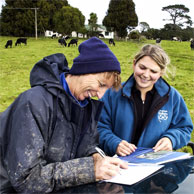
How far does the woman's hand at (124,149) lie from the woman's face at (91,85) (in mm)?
484

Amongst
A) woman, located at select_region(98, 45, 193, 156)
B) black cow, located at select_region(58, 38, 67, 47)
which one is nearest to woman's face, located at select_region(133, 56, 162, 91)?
woman, located at select_region(98, 45, 193, 156)

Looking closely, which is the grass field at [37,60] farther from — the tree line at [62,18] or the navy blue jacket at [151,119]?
the navy blue jacket at [151,119]

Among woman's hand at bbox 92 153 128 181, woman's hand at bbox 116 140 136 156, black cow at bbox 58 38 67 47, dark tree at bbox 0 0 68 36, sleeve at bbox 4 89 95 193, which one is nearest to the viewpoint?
sleeve at bbox 4 89 95 193

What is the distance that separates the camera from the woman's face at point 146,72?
6.56 ft

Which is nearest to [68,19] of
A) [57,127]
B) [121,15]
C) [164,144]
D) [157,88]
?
[121,15]

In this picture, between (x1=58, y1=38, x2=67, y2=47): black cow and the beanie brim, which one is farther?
(x1=58, y1=38, x2=67, y2=47): black cow

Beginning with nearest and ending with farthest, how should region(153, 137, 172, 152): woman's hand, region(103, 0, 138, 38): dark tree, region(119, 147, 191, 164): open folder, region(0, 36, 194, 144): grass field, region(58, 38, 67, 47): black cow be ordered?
region(119, 147, 191, 164): open folder → region(153, 137, 172, 152): woman's hand → region(0, 36, 194, 144): grass field → region(103, 0, 138, 38): dark tree → region(58, 38, 67, 47): black cow

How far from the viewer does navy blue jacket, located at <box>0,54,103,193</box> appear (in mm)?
1112

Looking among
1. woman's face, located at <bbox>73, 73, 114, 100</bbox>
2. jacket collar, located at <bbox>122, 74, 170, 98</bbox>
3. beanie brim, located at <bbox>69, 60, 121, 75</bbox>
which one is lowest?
jacket collar, located at <bbox>122, 74, 170, 98</bbox>

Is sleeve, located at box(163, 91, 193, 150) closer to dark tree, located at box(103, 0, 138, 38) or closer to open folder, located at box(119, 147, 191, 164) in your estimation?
open folder, located at box(119, 147, 191, 164)

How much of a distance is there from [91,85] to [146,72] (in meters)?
0.74

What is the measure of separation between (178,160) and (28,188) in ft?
3.12

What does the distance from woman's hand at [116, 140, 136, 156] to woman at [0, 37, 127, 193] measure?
22 centimetres

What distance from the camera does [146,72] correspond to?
6.56ft
